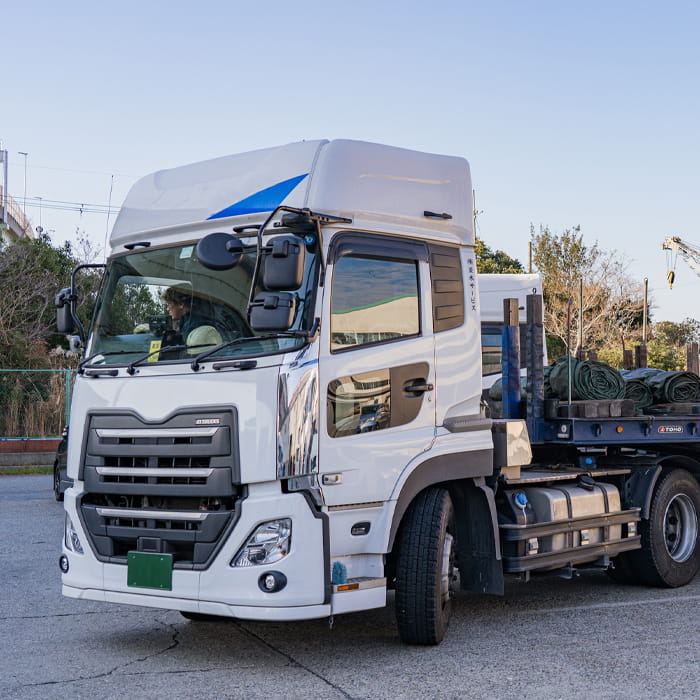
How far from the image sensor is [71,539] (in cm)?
646

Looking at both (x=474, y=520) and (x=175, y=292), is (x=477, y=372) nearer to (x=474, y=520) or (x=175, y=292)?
(x=474, y=520)

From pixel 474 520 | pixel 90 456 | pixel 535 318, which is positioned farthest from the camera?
pixel 535 318

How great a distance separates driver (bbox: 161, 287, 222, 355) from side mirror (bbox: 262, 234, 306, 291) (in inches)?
25.0

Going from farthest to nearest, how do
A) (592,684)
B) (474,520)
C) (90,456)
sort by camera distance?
(474,520)
(90,456)
(592,684)

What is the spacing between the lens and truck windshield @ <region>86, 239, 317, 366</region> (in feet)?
19.6

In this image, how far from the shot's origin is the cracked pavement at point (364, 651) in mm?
5566

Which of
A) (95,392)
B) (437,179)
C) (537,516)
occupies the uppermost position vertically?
(437,179)

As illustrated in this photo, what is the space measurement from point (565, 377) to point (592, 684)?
345 cm

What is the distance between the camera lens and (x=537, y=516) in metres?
7.33

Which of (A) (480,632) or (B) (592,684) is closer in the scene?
(B) (592,684)

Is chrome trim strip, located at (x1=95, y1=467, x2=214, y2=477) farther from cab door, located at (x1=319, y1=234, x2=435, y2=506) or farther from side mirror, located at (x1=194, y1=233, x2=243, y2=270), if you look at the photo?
side mirror, located at (x1=194, y1=233, x2=243, y2=270)

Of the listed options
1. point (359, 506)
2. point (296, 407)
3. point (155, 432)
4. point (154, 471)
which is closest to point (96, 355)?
point (155, 432)

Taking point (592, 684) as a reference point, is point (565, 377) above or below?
above

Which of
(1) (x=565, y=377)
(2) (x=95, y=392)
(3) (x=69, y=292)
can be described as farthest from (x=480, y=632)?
(3) (x=69, y=292)
